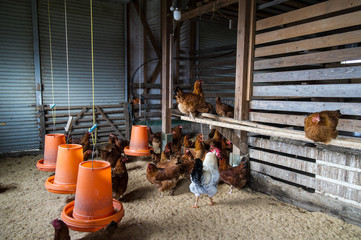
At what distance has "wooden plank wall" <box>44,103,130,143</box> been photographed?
6461mm

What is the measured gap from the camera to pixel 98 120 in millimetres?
7051

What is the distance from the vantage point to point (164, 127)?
5.20 metres

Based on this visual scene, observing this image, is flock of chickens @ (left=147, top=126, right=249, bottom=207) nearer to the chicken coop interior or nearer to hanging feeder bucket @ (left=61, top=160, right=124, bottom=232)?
the chicken coop interior

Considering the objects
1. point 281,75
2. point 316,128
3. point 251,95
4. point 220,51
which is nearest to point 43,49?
point 220,51

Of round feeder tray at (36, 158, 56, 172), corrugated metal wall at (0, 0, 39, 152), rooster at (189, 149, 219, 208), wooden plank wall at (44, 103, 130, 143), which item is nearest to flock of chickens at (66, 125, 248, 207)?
rooster at (189, 149, 219, 208)

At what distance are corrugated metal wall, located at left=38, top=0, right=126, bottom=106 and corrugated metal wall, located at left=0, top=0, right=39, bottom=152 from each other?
0.34m

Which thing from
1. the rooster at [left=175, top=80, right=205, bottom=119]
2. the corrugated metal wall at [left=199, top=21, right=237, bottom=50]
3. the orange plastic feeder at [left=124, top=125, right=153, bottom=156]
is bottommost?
the orange plastic feeder at [left=124, top=125, right=153, bottom=156]

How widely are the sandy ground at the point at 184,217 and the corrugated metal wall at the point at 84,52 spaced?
11.1ft

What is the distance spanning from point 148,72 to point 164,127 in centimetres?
311

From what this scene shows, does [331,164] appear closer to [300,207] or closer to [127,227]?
[300,207]

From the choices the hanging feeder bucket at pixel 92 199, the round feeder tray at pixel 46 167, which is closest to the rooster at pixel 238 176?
the hanging feeder bucket at pixel 92 199

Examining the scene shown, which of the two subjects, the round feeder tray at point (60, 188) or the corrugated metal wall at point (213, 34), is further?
the corrugated metal wall at point (213, 34)

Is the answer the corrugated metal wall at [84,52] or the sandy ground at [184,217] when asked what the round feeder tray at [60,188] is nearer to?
the sandy ground at [184,217]

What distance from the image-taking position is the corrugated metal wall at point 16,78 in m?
5.75
